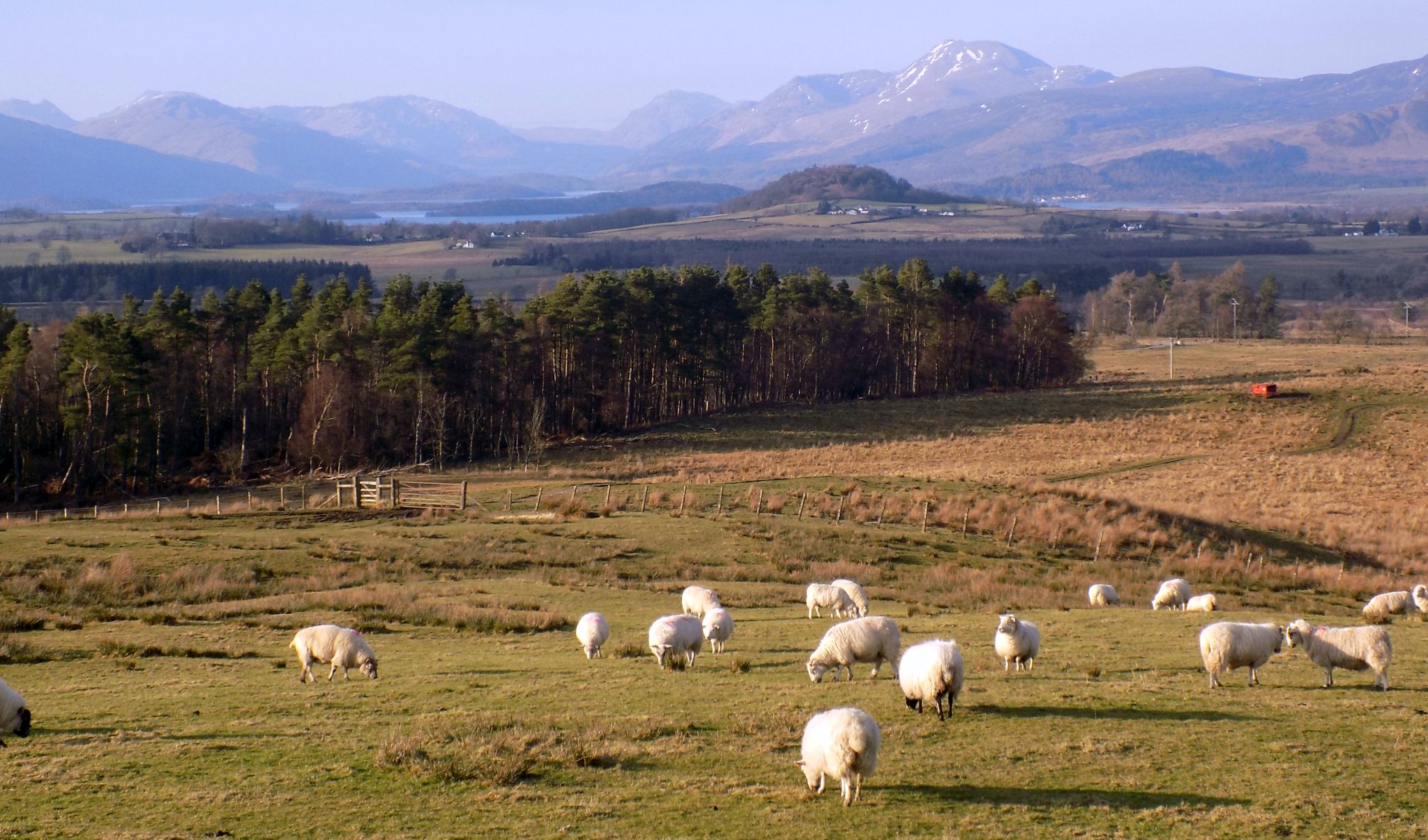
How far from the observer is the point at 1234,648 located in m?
15.7

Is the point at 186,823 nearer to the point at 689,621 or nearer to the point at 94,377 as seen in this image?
the point at 689,621

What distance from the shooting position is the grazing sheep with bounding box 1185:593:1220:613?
25.5 m

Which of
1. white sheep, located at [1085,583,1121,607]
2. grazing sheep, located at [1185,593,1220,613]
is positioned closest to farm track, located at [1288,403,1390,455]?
white sheep, located at [1085,583,1121,607]

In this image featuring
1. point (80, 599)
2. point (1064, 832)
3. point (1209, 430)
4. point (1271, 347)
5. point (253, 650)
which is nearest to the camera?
point (1064, 832)

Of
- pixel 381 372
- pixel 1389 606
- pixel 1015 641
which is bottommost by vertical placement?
pixel 1389 606

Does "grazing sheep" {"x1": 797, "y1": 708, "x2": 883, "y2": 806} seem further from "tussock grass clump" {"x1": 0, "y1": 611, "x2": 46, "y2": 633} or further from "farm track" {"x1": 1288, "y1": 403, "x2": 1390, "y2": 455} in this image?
"farm track" {"x1": 1288, "y1": 403, "x2": 1390, "y2": 455}

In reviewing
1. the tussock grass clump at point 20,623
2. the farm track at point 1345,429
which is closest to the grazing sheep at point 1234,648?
the tussock grass clump at point 20,623

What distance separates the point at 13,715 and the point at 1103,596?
885 inches

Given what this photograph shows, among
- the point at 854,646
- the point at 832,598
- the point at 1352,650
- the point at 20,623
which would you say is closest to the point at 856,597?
the point at 832,598

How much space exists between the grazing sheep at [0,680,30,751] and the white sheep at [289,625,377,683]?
14.4ft

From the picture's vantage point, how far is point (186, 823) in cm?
1027

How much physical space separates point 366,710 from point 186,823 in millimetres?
4546

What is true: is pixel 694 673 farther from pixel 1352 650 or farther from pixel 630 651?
pixel 1352 650

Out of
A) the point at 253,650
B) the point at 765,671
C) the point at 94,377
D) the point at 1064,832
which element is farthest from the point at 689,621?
the point at 94,377
